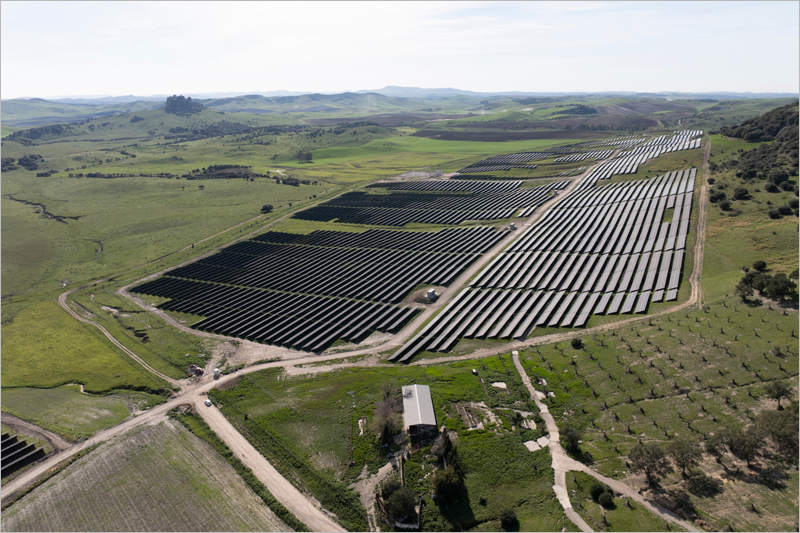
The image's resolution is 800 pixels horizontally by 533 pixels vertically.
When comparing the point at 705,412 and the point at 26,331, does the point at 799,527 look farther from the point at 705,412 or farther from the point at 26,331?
the point at 26,331

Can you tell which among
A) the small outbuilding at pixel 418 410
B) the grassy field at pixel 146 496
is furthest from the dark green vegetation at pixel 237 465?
the small outbuilding at pixel 418 410

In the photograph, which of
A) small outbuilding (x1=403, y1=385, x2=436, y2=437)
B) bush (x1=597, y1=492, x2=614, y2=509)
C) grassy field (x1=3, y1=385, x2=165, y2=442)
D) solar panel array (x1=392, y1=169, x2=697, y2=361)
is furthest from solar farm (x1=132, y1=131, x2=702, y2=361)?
bush (x1=597, y1=492, x2=614, y2=509)

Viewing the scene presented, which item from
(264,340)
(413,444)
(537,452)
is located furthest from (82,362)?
(537,452)

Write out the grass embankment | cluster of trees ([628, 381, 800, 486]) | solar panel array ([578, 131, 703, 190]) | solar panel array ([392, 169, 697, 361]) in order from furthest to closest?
solar panel array ([578, 131, 703, 190]), solar panel array ([392, 169, 697, 361]), the grass embankment, cluster of trees ([628, 381, 800, 486])

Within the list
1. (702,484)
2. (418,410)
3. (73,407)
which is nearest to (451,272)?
(418,410)

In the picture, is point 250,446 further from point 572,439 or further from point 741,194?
point 741,194

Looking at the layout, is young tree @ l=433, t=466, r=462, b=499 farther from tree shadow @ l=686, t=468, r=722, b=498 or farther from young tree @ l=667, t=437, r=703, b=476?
tree shadow @ l=686, t=468, r=722, b=498
